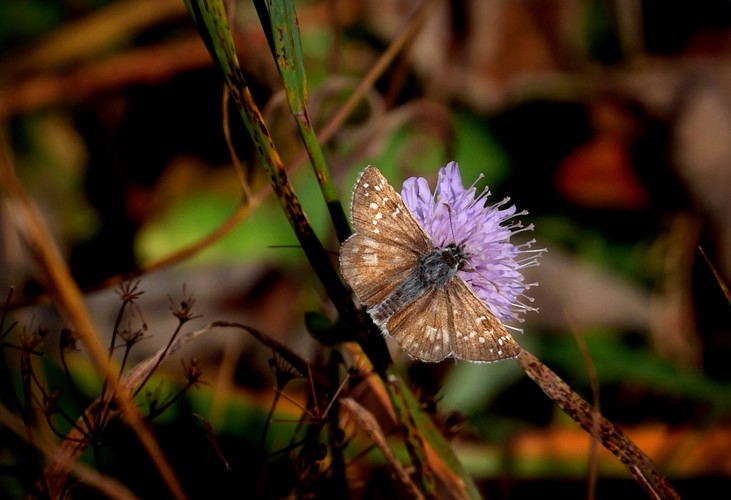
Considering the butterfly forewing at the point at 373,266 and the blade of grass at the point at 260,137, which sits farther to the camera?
the butterfly forewing at the point at 373,266

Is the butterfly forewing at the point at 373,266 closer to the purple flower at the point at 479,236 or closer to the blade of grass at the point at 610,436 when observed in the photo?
the purple flower at the point at 479,236

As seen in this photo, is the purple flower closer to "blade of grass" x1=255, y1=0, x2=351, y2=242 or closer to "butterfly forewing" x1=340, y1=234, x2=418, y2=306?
"butterfly forewing" x1=340, y1=234, x2=418, y2=306

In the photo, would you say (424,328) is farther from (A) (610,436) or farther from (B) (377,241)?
(A) (610,436)

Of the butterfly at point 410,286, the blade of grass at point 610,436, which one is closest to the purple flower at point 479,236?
the butterfly at point 410,286

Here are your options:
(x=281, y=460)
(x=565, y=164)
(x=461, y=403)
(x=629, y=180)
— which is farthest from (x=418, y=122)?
(x=281, y=460)

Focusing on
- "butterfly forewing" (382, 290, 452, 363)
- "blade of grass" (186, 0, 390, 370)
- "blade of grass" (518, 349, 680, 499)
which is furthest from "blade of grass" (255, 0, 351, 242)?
"blade of grass" (518, 349, 680, 499)

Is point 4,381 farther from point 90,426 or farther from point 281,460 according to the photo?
point 281,460

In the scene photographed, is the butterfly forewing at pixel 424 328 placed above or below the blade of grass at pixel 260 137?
below
